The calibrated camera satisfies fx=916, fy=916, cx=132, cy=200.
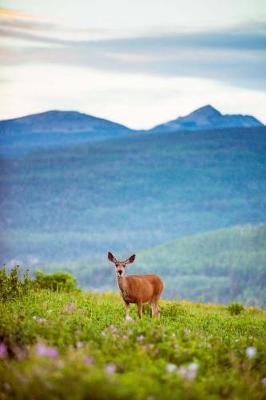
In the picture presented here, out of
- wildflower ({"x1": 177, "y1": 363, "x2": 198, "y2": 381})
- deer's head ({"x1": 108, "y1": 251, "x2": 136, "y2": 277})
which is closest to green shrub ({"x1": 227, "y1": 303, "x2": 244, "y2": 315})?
deer's head ({"x1": 108, "y1": 251, "x2": 136, "y2": 277})

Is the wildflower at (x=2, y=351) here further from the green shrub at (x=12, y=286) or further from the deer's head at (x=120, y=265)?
the green shrub at (x=12, y=286)

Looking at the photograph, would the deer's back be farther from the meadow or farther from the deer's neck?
the meadow

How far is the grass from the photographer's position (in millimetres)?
9070

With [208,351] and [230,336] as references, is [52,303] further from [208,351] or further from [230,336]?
[208,351]

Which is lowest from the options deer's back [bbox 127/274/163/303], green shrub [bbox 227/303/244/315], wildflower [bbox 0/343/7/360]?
wildflower [bbox 0/343/7/360]

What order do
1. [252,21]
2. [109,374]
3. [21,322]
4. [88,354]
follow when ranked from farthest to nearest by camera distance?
[252,21], [21,322], [88,354], [109,374]

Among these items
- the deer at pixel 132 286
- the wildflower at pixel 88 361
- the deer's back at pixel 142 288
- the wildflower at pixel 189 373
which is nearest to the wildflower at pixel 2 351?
the wildflower at pixel 88 361

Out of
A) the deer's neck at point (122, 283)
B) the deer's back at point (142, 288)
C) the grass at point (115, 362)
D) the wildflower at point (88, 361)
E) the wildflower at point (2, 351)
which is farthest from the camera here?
the deer's back at point (142, 288)

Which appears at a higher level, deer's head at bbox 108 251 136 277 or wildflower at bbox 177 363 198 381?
deer's head at bbox 108 251 136 277

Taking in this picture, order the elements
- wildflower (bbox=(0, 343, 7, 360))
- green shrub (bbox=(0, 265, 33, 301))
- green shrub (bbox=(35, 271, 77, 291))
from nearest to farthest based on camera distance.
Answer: wildflower (bbox=(0, 343, 7, 360)) → green shrub (bbox=(0, 265, 33, 301)) → green shrub (bbox=(35, 271, 77, 291))

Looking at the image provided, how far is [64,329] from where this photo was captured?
1258 centimetres

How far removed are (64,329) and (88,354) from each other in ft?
6.03

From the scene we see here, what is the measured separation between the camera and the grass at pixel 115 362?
9070 mm

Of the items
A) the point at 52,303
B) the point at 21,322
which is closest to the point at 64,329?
the point at 21,322
